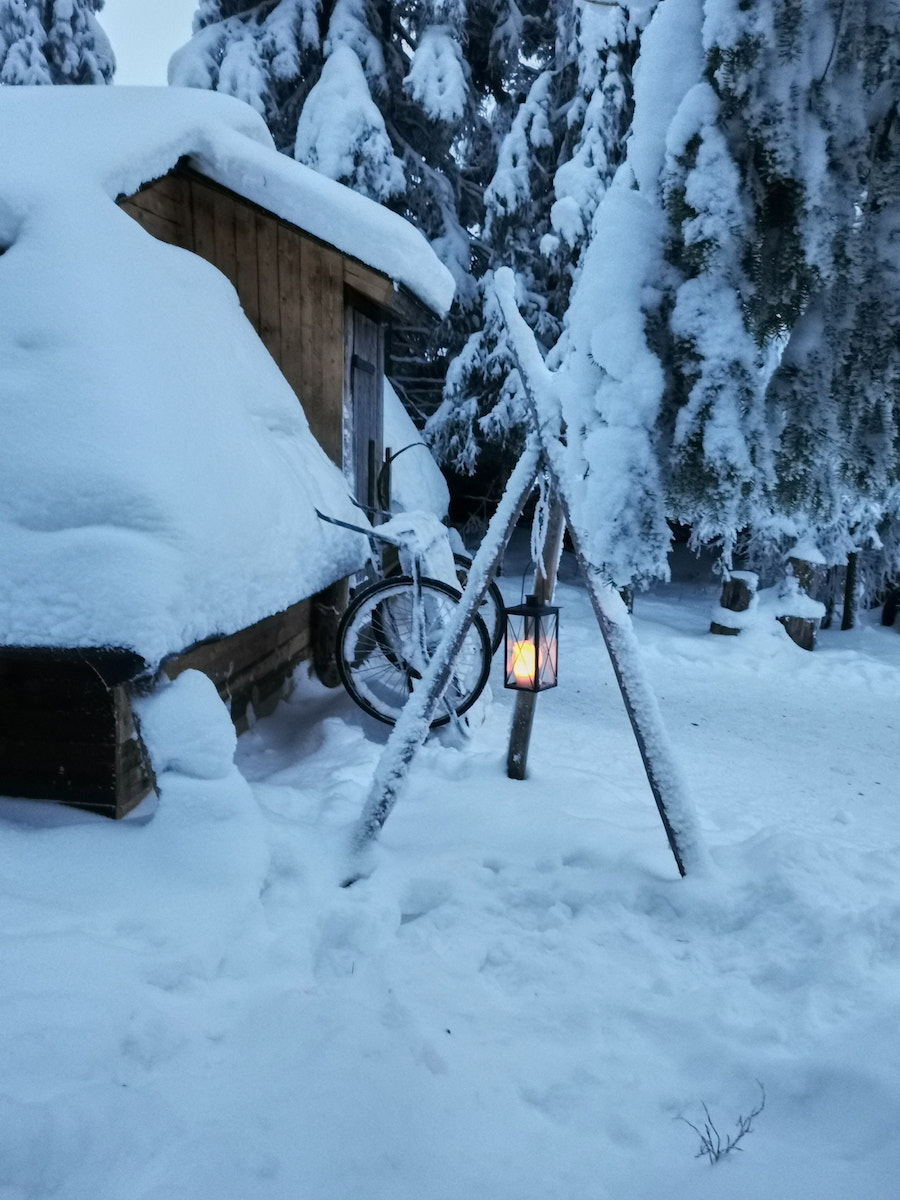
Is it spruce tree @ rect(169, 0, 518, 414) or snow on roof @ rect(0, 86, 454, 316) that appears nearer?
snow on roof @ rect(0, 86, 454, 316)

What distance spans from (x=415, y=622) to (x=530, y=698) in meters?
1.09

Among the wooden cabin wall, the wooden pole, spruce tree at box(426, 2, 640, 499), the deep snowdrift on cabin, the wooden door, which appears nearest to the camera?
the wooden pole

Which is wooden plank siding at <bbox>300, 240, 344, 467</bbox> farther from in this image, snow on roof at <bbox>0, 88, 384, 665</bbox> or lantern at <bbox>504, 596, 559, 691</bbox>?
lantern at <bbox>504, 596, 559, 691</bbox>

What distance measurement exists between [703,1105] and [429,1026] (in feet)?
2.73

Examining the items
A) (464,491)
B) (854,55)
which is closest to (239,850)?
(854,55)

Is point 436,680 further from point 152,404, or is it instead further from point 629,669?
point 152,404

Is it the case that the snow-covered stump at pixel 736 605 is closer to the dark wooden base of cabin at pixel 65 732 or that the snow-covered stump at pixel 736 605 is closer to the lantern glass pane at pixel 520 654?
the lantern glass pane at pixel 520 654

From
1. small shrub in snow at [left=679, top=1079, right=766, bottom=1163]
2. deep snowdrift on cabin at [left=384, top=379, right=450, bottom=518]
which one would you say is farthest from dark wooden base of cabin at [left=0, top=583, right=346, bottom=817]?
deep snowdrift on cabin at [left=384, top=379, right=450, bottom=518]

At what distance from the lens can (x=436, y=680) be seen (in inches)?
140

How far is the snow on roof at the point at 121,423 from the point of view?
2906 mm

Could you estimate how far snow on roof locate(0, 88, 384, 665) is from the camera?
2906 mm

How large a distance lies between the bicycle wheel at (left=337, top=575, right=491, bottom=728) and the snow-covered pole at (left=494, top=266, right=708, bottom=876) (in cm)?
176

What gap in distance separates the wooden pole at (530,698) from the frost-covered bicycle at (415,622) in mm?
668

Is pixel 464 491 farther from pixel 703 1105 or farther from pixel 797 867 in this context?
pixel 703 1105
